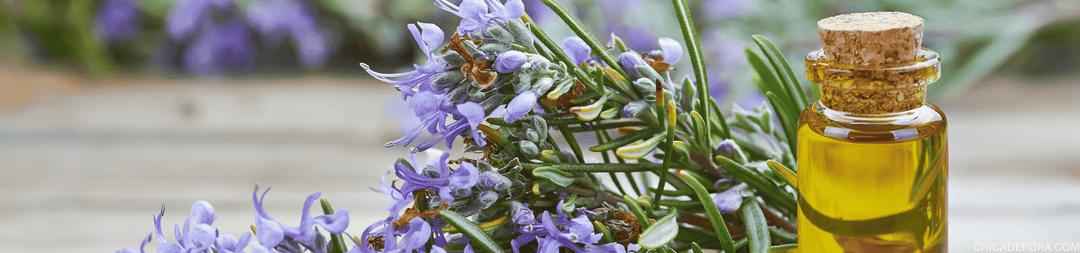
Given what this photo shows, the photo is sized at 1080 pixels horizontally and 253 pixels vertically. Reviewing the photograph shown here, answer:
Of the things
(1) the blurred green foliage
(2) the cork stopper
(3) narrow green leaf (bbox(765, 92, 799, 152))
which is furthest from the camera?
(1) the blurred green foliage

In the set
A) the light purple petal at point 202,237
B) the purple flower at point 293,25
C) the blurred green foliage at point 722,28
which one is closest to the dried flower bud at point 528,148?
the light purple petal at point 202,237

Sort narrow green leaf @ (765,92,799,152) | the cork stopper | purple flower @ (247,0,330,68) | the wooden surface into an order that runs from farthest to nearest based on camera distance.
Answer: purple flower @ (247,0,330,68) → the wooden surface → narrow green leaf @ (765,92,799,152) → the cork stopper

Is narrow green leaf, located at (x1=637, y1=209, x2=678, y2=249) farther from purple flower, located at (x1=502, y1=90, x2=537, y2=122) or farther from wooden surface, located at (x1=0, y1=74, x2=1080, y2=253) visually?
wooden surface, located at (x1=0, y1=74, x2=1080, y2=253)

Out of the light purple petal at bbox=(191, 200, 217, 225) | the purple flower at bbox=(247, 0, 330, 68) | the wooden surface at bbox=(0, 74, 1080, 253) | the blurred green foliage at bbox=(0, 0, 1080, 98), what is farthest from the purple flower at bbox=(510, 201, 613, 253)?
the purple flower at bbox=(247, 0, 330, 68)

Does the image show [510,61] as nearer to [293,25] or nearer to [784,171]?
[784,171]

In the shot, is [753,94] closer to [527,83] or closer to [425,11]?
[425,11]

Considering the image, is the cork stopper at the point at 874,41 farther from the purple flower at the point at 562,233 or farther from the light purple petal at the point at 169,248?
the light purple petal at the point at 169,248

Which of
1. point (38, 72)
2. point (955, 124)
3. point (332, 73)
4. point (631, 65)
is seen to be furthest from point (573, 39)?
point (38, 72)
